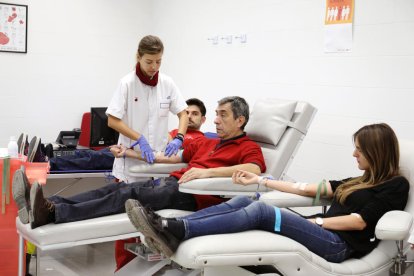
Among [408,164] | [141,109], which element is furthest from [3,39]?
[408,164]

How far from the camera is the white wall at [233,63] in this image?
11.7ft

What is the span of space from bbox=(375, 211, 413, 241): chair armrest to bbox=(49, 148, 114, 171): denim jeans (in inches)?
97.6

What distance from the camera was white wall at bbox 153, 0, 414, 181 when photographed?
137 inches

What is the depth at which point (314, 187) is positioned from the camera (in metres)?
2.94

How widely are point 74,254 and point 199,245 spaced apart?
2.28 metres

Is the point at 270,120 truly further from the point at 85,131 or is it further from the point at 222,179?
the point at 85,131

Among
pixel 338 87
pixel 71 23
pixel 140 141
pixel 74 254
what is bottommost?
pixel 74 254

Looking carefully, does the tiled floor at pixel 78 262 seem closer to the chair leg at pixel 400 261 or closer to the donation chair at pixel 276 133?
the donation chair at pixel 276 133

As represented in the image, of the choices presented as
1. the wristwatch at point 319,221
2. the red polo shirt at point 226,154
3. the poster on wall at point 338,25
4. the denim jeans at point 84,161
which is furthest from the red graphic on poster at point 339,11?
the denim jeans at point 84,161

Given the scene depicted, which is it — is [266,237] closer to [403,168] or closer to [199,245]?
[199,245]

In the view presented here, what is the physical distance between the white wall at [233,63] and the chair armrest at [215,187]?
3.35ft

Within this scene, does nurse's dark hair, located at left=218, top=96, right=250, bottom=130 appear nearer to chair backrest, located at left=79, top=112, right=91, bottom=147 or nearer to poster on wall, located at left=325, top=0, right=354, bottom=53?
poster on wall, located at left=325, top=0, right=354, bottom=53

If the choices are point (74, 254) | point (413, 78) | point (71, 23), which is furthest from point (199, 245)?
point (71, 23)

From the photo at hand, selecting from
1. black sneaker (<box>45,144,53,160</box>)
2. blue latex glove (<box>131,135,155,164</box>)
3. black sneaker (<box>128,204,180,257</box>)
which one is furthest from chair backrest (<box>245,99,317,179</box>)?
black sneaker (<box>45,144,53,160</box>)
